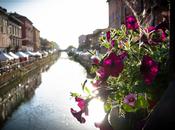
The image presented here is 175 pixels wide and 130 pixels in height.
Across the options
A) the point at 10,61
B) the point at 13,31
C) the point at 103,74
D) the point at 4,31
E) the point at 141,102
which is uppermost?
the point at 13,31

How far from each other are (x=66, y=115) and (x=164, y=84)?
1424 cm

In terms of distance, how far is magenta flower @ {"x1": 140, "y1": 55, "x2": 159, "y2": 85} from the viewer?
1.39 m

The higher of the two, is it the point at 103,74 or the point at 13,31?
the point at 13,31

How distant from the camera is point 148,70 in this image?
1.41m

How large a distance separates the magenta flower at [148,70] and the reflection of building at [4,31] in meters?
42.2

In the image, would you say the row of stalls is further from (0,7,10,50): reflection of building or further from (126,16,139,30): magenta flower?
(126,16,139,30): magenta flower

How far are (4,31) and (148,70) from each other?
45.5m

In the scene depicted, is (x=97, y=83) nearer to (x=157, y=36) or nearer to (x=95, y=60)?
(x=95, y=60)

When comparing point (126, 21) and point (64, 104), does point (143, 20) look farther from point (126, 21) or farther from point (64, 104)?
point (64, 104)

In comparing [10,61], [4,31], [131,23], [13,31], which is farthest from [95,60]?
[13,31]

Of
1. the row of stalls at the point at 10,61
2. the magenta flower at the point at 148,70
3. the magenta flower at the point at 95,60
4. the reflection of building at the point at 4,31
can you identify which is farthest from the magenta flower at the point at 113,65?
the reflection of building at the point at 4,31

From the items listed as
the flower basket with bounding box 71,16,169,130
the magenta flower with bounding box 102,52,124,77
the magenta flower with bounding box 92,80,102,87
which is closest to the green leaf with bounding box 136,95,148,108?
the flower basket with bounding box 71,16,169,130

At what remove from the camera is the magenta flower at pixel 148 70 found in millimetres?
1392

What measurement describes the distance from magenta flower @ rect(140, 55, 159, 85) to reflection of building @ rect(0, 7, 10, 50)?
138 ft
